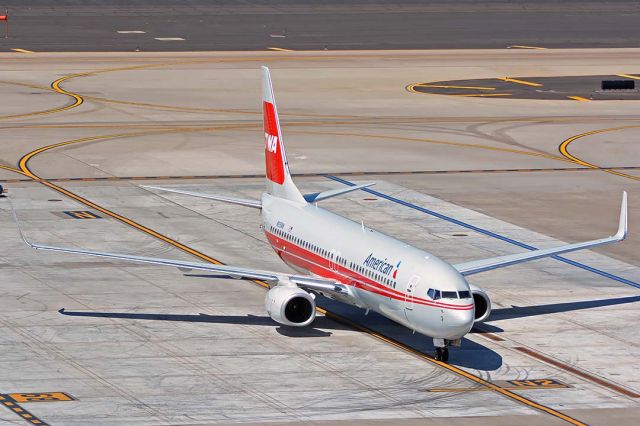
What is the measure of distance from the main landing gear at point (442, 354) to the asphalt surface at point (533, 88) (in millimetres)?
75129

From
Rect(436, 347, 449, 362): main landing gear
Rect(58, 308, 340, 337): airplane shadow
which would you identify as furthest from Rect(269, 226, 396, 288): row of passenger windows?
Rect(436, 347, 449, 362): main landing gear

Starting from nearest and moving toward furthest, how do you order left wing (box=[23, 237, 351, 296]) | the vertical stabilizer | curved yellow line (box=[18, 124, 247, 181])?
left wing (box=[23, 237, 351, 296]) < the vertical stabilizer < curved yellow line (box=[18, 124, 247, 181])

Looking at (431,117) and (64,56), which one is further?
(64,56)

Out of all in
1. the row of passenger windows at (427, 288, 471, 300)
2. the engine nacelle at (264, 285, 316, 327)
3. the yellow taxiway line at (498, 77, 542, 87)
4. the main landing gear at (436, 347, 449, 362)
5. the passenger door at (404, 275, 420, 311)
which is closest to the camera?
the row of passenger windows at (427, 288, 471, 300)

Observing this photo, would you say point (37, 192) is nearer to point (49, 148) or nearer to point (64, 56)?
point (49, 148)

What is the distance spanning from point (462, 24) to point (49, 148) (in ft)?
322

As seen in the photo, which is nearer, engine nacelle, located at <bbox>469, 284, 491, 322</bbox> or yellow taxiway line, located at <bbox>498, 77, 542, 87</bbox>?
engine nacelle, located at <bbox>469, 284, 491, 322</bbox>

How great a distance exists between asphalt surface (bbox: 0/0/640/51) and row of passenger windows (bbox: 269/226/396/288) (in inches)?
3719

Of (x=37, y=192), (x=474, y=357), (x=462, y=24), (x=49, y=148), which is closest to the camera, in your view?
(x=474, y=357)

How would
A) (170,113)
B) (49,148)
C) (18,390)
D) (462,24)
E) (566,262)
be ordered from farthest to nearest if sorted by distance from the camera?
(462,24) → (170,113) → (49,148) → (566,262) → (18,390)

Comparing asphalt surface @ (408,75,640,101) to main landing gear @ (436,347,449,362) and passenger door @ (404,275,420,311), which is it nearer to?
main landing gear @ (436,347,449,362)

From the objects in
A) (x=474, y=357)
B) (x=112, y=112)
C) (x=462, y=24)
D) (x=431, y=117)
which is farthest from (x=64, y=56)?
(x=474, y=357)

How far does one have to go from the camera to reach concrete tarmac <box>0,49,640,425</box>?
145 feet

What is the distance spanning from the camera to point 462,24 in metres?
182
